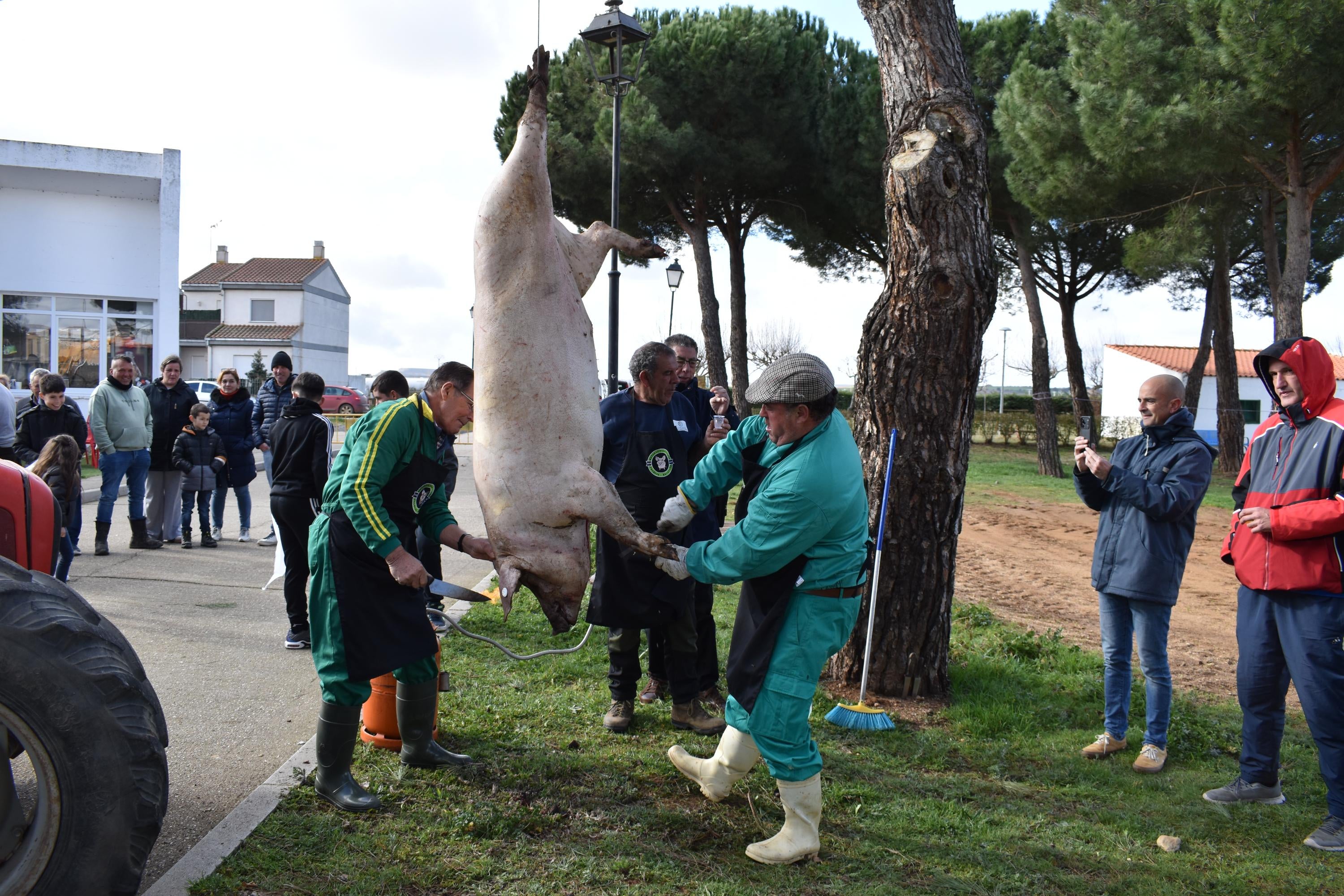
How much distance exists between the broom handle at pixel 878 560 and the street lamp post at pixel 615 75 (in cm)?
296

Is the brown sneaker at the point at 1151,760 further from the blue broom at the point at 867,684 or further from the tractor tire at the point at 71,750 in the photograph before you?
the tractor tire at the point at 71,750

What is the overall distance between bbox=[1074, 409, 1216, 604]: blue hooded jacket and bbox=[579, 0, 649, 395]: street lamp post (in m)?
4.07

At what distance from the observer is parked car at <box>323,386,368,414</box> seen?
35.9m

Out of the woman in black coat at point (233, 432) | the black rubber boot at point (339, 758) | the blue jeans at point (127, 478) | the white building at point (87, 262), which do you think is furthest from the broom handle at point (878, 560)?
the white building at point (87, 262)

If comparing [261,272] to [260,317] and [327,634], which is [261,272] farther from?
[327,634]

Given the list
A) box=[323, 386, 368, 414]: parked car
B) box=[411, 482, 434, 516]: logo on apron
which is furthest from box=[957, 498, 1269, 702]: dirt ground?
box=[323, 386, 368, 414]: parked car

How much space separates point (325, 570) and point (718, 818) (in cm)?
189

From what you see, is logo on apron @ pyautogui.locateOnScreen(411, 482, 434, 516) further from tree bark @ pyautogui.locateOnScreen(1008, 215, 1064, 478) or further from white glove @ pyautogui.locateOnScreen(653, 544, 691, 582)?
tree bark @ pyautogui.locateOnScreen(1008, 215, 1064, 478)

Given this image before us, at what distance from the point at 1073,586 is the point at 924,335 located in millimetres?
5507

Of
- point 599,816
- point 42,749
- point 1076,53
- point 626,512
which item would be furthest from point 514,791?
point 1076,53

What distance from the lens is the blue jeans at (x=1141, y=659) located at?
442 cm

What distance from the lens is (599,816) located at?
373 centimetres

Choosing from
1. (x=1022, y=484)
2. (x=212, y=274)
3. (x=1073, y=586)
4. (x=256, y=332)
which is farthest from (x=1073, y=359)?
(x=212, y=274)

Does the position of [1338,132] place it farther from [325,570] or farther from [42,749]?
[42,749]
